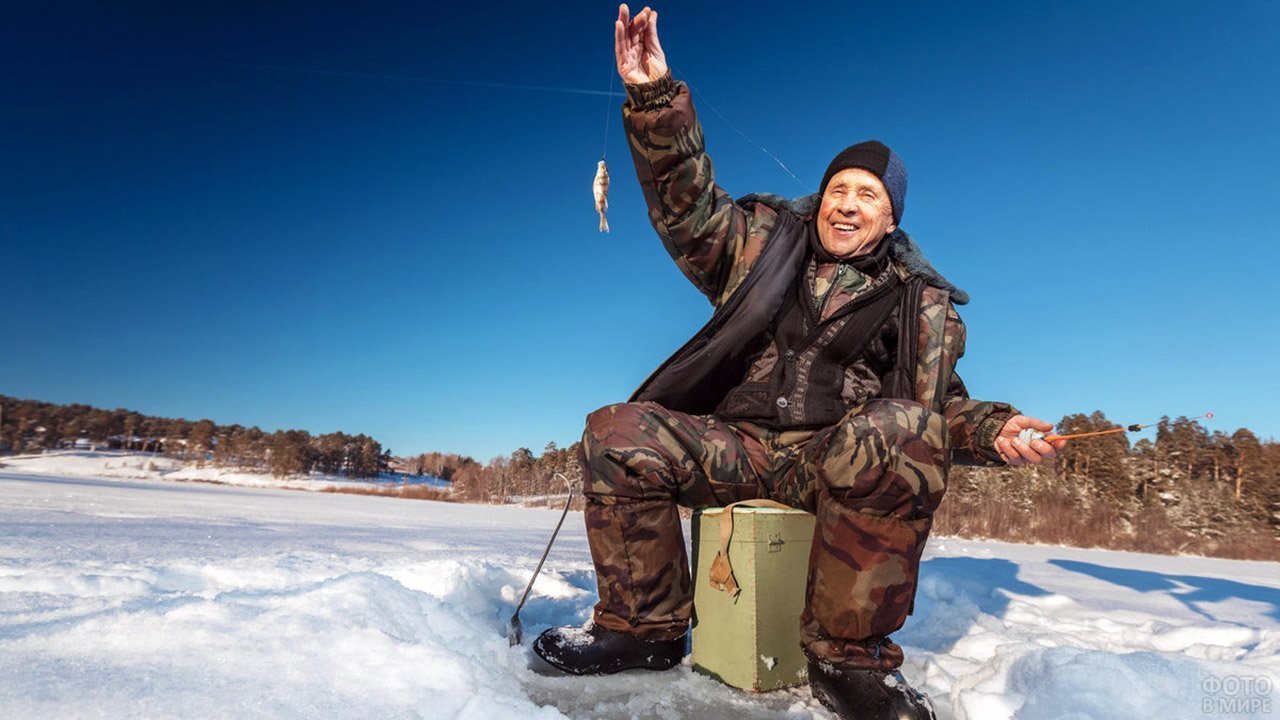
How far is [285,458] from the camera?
79.1 m

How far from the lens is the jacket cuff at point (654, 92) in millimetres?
2086

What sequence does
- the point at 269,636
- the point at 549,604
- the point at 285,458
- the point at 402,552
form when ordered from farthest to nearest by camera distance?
the point at 285,458, the point at 402,552, the point at 549,604, the point at 269,636

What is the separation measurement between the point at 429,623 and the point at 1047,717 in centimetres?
153

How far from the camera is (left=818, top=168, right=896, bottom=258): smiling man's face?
2.49m

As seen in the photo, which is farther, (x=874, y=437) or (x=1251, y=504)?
(x=1251, y=504)

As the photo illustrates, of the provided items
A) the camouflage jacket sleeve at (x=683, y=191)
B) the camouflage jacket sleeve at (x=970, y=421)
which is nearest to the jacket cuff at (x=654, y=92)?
the camouflage jacket sleeve at (x=683, y=191)

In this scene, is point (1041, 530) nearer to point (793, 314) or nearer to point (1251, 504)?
point (793, 314)

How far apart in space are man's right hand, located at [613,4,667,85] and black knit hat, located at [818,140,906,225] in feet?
3.06

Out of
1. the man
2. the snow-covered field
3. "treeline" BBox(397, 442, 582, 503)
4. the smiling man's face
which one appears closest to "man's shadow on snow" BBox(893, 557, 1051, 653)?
the snow-covered field

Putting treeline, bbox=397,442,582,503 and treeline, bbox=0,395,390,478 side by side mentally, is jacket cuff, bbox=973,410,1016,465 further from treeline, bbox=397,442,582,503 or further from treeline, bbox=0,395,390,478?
treeline, bbox=0,395,390,478

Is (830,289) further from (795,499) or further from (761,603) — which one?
→ (761,603)

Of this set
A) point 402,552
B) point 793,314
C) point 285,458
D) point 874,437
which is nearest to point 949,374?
point 793,314

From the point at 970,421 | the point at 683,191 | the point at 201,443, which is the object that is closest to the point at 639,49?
the point at 683,191

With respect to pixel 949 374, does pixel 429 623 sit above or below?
below
